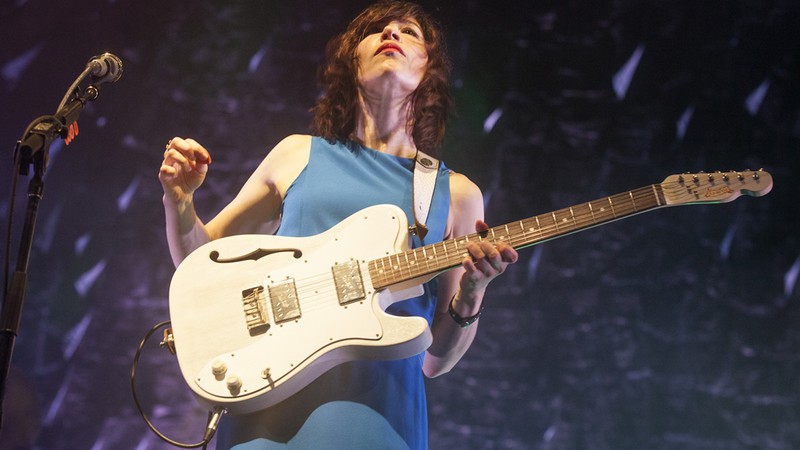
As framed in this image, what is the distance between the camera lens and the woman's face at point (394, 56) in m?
2.61

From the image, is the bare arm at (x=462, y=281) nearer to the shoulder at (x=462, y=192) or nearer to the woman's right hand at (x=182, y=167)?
the shoulder at (x=462, y=192)

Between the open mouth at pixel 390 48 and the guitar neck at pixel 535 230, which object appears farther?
the open mouth at pixel 390 48

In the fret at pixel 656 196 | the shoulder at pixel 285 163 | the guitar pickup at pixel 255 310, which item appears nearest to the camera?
the guitar pickup at pixel 255 310

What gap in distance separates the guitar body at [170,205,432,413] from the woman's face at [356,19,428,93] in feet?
2.53

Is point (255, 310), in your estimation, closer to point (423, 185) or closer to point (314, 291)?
point (314, 291)

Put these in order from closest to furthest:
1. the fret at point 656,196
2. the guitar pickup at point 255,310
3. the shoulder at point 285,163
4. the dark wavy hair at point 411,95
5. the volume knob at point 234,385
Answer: the volume knob at point 234,385 → the guitar pickup at point 255,310 → the fret at point 656,196 → the shoulder at point 285,163 → the dark wavy hair at point 411,95

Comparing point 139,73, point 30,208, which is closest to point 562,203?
point 139,73

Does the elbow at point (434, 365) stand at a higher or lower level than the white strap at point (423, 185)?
lower

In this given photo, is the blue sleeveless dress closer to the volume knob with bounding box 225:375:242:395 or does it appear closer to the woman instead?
the woman

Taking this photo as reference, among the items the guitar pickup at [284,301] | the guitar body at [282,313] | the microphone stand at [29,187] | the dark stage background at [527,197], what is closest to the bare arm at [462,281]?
the guitar body at [282,313]

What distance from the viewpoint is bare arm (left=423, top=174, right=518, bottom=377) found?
1978 millimetres

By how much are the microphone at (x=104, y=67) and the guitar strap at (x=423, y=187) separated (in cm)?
100

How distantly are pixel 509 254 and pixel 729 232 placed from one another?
196cm

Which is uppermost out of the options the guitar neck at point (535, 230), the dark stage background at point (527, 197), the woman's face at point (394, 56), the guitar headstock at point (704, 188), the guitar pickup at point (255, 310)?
the woman's face at point (394, 56)
